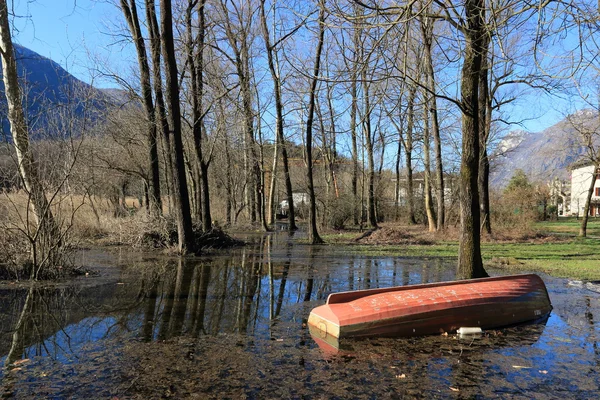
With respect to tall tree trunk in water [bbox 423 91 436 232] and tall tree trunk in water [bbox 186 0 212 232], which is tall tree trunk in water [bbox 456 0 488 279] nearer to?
tall tree trunk in water [bbox 186 0 212 232]

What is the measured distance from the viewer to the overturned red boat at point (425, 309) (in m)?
6.05

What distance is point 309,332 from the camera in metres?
6.47

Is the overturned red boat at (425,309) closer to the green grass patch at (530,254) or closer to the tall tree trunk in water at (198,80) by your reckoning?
the green grass patch at (530,254)

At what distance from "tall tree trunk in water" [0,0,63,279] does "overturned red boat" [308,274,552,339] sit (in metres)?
6.19

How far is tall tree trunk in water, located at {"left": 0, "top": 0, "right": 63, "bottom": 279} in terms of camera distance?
9.17 meters

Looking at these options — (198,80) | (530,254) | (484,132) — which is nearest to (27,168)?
(198,80)

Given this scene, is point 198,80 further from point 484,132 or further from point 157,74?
point 484,132

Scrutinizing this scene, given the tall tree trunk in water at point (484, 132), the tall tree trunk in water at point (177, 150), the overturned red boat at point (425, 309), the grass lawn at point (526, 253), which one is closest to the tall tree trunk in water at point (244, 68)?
the tall tree trunk in water at point (177, 150)

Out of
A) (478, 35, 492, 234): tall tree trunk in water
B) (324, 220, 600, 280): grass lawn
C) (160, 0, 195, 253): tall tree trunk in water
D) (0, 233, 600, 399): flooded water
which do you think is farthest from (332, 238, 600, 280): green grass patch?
(160, 0, 195, 253): tall tree trunk in water

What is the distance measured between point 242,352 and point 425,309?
2.55 meters

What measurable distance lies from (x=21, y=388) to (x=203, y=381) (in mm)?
1668

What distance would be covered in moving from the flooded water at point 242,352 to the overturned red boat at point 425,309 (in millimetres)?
192

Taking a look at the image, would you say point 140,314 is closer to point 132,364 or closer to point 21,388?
point 132,364

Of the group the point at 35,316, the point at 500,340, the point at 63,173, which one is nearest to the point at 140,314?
the point at 35,316
